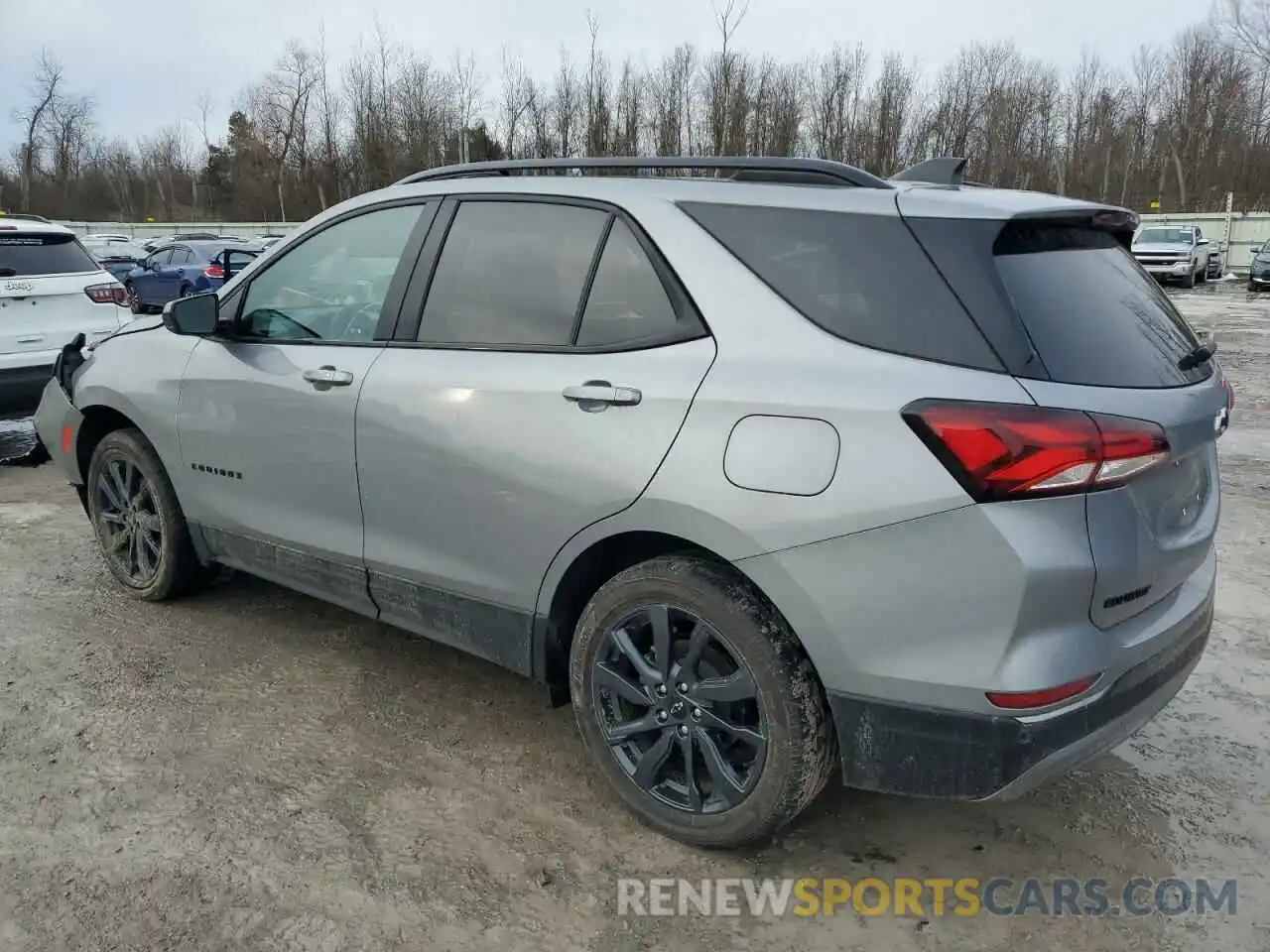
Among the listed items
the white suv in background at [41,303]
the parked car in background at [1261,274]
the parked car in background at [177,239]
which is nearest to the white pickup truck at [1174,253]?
the parked car in background at [1261,274]

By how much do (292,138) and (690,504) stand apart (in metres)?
64.1

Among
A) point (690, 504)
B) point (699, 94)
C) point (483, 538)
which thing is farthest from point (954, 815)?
point (699, 94)

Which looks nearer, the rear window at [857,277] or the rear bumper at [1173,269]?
the rear window at [857,277]

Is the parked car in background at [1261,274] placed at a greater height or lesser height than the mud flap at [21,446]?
greater

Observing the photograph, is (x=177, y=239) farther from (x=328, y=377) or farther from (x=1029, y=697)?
(x=1029, y=697)

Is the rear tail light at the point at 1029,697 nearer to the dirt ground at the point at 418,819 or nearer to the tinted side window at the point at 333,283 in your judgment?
the dirt ground at the point at 418,819

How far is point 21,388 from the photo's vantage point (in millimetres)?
7105

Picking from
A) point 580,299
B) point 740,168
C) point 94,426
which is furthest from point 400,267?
point 94,426

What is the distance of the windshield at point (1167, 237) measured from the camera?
27969 millimetres

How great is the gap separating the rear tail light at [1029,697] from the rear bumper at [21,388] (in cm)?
706

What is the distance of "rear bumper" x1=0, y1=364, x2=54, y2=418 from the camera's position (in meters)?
7.04

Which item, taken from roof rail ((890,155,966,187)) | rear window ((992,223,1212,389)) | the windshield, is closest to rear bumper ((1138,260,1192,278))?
the windshield

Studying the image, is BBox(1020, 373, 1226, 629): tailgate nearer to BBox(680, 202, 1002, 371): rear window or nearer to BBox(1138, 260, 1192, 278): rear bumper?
BBox(680, 202, 1002, 371): rear window

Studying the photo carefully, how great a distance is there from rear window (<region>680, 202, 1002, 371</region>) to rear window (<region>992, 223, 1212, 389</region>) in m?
0.16
